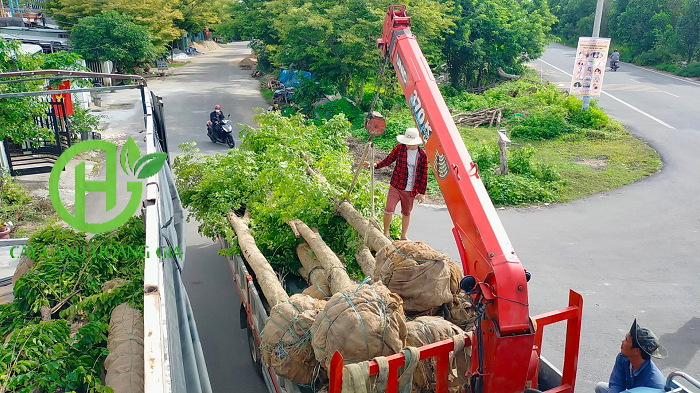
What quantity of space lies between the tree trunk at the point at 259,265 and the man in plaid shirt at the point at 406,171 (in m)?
1.96

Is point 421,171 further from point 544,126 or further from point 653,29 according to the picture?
point 653,29

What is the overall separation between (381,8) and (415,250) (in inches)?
597

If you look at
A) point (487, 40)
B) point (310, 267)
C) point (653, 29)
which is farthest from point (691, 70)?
point (310, 267)

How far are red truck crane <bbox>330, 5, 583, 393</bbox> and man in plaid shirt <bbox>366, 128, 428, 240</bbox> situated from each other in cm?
224

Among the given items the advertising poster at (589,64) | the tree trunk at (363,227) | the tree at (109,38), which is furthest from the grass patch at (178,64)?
the tree trunk at (363,227)

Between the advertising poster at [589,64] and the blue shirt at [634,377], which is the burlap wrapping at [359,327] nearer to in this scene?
the blue shirt at [634,377]

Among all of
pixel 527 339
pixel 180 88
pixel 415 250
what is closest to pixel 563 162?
pixel 415 250

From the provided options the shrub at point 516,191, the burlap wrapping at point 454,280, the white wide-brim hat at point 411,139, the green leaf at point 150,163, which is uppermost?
the white wide-brim hat at point 411,139

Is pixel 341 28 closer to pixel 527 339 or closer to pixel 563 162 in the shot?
pixel 563 162

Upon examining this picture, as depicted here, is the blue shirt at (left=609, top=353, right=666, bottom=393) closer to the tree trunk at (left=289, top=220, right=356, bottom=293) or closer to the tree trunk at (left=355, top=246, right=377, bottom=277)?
the tree trunk at (left=289, top=220, right=356, bottom=293)

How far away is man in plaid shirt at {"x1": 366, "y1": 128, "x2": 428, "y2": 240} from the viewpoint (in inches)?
293

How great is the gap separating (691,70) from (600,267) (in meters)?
26.8

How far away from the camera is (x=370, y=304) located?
4.09m

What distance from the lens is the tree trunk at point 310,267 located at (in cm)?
624
